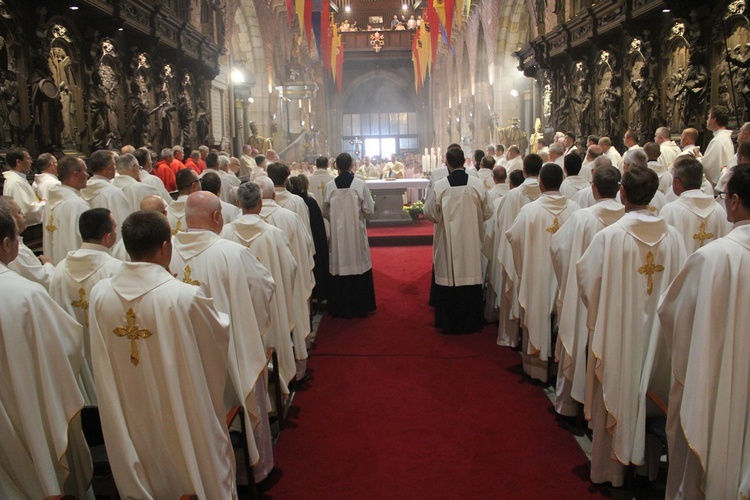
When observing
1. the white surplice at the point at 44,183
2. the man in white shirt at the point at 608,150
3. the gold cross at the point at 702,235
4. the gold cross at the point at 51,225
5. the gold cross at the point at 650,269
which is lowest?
the gold cross at the point at 650,269

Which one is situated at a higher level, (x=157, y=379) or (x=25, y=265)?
(x=25, y=265)

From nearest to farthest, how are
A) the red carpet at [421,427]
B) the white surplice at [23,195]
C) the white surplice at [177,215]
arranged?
the red carpet at [421,427]
the white surplice at [177,215]
the white surplice at [23,195]

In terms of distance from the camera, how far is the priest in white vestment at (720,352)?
2.44m

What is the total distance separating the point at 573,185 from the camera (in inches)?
251

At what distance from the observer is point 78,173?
5.57m

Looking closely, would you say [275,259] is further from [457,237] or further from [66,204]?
[457,237]

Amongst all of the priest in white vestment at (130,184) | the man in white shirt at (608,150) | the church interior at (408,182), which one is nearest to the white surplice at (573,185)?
the church interior at (408,182)

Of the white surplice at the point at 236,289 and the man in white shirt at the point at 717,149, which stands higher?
the man in white shirt at the point at 717,149

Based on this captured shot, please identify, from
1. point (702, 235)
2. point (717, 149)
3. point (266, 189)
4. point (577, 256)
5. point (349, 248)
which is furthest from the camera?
point (349, 248)

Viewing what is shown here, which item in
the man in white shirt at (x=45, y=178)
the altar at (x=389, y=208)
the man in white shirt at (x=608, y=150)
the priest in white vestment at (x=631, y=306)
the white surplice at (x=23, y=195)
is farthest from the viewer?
the altar at (x=389, y=208)

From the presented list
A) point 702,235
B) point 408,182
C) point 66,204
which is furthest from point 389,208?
point 702,235

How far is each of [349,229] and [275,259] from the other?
3.04 m

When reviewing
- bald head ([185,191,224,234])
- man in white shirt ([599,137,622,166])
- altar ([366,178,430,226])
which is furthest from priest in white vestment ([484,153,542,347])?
altar ([366,178,430,226])

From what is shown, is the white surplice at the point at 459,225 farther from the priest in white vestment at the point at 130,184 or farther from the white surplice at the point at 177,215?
the priest in white vestment at the point at 130,184
